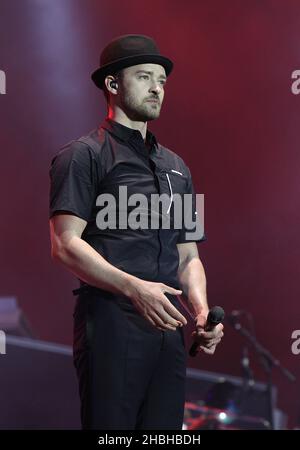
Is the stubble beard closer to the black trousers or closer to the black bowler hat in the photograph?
the black bowler hat

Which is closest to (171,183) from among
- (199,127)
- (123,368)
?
(123,368)

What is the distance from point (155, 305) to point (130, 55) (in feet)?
3.22

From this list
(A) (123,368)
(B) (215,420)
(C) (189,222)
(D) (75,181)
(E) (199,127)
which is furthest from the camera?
(E) (199,127)

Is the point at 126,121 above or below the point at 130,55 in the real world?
below

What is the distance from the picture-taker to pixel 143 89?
8.86 feet

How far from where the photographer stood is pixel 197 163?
6.89 m

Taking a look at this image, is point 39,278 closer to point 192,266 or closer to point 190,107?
point 190,107

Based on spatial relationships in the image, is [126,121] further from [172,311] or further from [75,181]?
[172,311]

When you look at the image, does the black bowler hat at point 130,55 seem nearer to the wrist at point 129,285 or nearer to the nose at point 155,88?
the nose at point 155,88

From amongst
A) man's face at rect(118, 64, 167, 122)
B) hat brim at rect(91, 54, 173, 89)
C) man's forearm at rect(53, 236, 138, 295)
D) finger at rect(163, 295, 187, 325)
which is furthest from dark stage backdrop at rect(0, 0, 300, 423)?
finger at rect(163, 295, 187, 325)

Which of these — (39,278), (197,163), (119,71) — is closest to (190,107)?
(197,163)

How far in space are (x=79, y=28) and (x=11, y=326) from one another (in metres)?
2.55

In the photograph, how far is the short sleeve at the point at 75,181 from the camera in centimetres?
250

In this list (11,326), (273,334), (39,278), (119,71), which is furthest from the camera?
(273,334)
